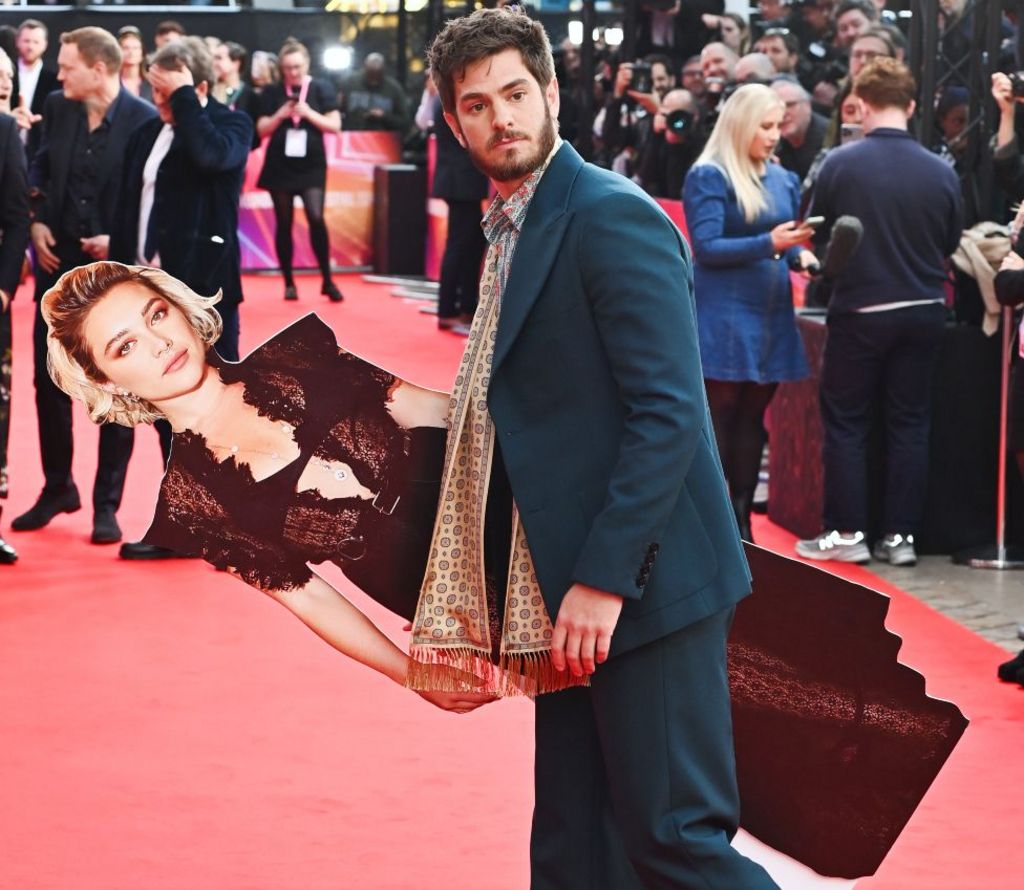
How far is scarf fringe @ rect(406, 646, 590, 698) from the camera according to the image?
2621mm

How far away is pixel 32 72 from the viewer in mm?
12570

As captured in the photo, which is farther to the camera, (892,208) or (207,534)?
(892,208)

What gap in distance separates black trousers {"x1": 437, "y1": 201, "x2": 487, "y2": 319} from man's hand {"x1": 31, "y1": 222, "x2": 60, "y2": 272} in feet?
16.6

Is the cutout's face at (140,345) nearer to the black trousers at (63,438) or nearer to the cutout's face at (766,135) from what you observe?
the cutout's face at (766,135)

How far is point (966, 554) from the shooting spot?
6637 mm

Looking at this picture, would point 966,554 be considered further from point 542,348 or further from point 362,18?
point 362,18

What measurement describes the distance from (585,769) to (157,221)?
401 cm

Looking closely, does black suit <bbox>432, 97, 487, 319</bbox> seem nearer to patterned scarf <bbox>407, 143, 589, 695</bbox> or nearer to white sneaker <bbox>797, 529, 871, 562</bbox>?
white sneaker <bbox>797, 529, 871, 562</bbox>

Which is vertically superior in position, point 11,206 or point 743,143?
point 743,143

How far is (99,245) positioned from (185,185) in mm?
479

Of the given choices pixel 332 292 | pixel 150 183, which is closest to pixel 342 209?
pixel 332 292

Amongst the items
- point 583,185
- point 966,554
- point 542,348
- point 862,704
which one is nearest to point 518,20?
point 583,185

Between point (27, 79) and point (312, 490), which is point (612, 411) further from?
point (27, 79)

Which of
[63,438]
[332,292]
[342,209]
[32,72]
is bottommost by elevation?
[332,292]
